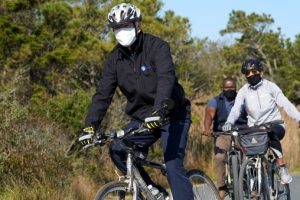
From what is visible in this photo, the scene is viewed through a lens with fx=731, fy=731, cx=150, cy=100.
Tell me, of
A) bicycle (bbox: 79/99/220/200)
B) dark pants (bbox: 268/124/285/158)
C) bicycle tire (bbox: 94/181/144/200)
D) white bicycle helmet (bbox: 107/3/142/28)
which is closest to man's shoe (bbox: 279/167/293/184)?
dark pants (bbox: 268/124/285/158)

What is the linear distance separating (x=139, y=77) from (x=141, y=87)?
0.29 ft

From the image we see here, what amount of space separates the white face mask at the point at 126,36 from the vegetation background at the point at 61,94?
418 cm

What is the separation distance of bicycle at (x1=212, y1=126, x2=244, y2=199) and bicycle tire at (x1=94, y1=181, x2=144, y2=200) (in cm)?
262

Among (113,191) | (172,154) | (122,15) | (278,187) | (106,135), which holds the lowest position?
(278,187)

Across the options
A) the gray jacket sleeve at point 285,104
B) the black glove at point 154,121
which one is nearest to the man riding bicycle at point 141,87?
the black glove at point 154,121

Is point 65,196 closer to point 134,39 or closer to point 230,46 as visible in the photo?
point 134,39

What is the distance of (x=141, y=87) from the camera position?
20.6 feet

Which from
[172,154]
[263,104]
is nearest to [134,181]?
[172,154]

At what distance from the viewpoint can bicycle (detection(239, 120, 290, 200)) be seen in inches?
337

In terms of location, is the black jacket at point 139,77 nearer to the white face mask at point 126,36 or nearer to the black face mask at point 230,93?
the white face mask at point 126,36

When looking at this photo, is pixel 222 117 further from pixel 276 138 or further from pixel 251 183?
pixel 251 183

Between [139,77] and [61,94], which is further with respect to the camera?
[61,94]

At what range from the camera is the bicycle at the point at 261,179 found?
28.1ft

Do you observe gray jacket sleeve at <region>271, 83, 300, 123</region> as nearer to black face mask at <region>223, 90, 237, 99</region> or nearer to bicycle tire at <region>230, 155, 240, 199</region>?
bicycle tire at <region>230, 155, 240, 199</region>
